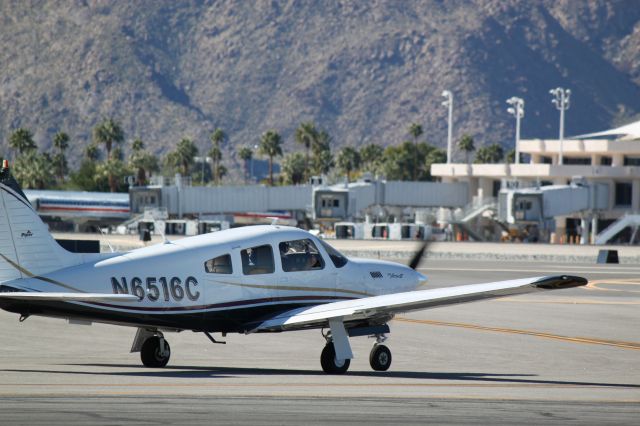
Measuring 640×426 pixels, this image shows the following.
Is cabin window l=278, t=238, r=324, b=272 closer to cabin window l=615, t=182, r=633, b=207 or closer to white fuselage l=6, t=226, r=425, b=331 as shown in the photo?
white fuselage l=6, t=226, r=425, b=331

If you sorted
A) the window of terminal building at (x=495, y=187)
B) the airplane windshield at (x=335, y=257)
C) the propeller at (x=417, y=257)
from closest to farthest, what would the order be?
the airplane windshield at (x=335, y=257), the propeller at (x=417, y=257), the window of terminal building at (x=495, y=187)

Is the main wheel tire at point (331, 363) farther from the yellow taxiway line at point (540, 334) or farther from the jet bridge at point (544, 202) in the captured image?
the jet bridge at point (544, 202)

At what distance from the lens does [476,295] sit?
20031 millimetres

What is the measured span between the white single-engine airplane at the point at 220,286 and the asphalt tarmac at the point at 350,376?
0.87 meters

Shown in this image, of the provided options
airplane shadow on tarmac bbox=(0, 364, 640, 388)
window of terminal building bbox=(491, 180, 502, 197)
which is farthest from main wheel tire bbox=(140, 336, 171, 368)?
window of terminal building bbox=(491, 180, 502, 197)

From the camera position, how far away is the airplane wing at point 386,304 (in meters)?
19.8

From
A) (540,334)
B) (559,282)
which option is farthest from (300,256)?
(540,334)

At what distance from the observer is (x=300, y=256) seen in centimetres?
2214

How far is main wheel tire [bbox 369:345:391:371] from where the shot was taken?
21.9 m

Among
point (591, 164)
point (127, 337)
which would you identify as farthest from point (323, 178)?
point (127, 337)

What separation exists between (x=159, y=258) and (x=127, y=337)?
7.56 meters

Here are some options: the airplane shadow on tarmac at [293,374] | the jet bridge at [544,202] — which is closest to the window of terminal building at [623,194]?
the jet bridge at [544,202]

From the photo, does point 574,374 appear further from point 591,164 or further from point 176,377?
point 591,164

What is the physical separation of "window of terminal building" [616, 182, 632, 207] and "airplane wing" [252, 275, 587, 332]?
11015cm
